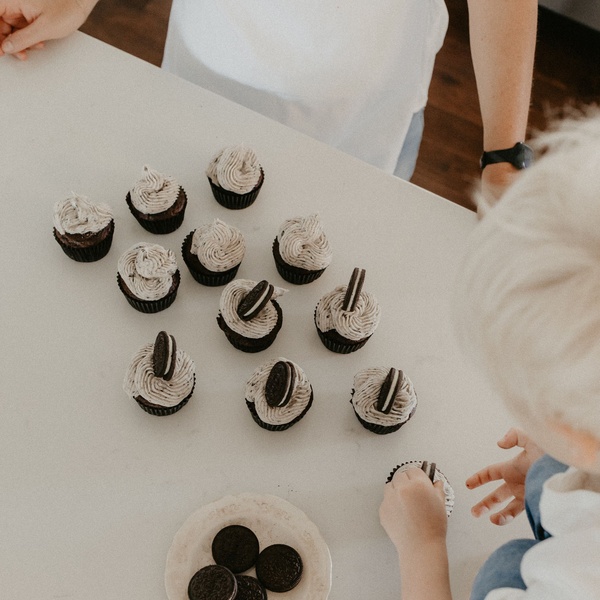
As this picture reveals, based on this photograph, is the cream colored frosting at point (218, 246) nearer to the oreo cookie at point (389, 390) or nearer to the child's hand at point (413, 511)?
the oreo cookie at point (389, 390)

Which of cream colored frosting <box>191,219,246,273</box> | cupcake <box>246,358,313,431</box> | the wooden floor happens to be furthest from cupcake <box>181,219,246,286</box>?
the wooden floor

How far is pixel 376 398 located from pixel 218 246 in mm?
455

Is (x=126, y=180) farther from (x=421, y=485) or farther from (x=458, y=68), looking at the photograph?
(x=458, y=68)

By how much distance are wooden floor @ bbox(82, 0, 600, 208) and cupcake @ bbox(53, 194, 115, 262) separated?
175 cm

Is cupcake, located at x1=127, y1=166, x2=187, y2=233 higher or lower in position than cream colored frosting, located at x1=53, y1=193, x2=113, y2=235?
higher

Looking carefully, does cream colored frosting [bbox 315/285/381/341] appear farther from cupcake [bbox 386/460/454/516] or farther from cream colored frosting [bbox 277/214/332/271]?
cupcake [bbox 386/460/454/516]

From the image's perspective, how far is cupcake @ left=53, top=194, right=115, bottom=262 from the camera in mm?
1309

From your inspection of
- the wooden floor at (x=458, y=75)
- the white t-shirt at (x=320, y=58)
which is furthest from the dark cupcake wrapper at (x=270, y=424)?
the wooden floor at (x=458, y=75)

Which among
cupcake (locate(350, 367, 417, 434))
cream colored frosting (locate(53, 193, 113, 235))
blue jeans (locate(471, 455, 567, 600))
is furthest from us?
cream colored frosting (locate(53, 193, 113, 235))

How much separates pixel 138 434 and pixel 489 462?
0.68 metres

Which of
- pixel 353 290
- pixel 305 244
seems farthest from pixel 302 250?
pixel 353 290

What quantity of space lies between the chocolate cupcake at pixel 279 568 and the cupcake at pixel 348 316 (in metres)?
0.41

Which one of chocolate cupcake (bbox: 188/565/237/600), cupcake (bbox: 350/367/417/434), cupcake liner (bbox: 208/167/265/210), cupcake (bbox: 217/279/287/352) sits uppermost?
cupcake liner (bbox: 208/167/265/210)

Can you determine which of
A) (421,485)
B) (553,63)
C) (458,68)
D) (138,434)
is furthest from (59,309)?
(553,63)
